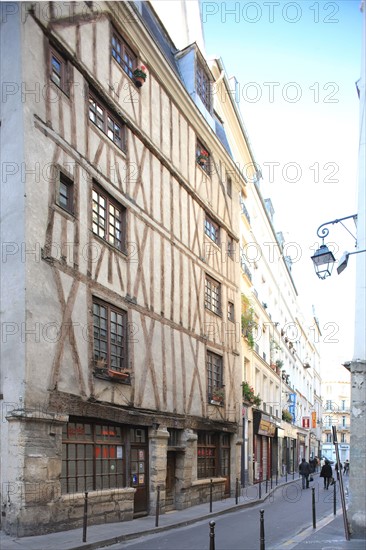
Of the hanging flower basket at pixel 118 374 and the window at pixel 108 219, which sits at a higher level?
the window at pixel 108 219

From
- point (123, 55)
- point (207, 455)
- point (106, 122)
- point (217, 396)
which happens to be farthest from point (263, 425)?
point (123, 55)

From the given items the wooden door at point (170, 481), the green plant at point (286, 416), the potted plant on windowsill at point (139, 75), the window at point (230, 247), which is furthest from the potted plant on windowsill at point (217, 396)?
the green plant at point (286, 416)

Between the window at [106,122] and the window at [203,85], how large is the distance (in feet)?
22.6

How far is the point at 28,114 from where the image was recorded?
11.4 meters

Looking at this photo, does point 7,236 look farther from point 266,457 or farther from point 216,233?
point 266,457

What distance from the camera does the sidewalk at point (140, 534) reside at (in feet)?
31.2

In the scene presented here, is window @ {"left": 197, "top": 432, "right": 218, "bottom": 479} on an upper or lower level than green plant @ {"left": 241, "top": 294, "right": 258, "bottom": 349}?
lower

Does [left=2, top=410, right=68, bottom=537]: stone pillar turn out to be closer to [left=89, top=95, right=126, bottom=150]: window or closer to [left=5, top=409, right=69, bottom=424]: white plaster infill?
[left=5, top=409, right=69, bottom=424]: white plaster infill

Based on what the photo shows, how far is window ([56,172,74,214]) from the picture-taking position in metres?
12.5

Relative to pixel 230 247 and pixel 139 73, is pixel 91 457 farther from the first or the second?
pixel 230 247

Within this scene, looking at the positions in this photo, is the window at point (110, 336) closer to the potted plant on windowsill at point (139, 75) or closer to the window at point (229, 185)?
the potted plant on windowsill at point (139, 75)

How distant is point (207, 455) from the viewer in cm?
1906

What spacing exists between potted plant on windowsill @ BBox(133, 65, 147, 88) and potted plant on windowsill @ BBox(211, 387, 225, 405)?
30.2ft

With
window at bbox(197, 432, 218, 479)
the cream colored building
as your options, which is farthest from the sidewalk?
the cream colored building
